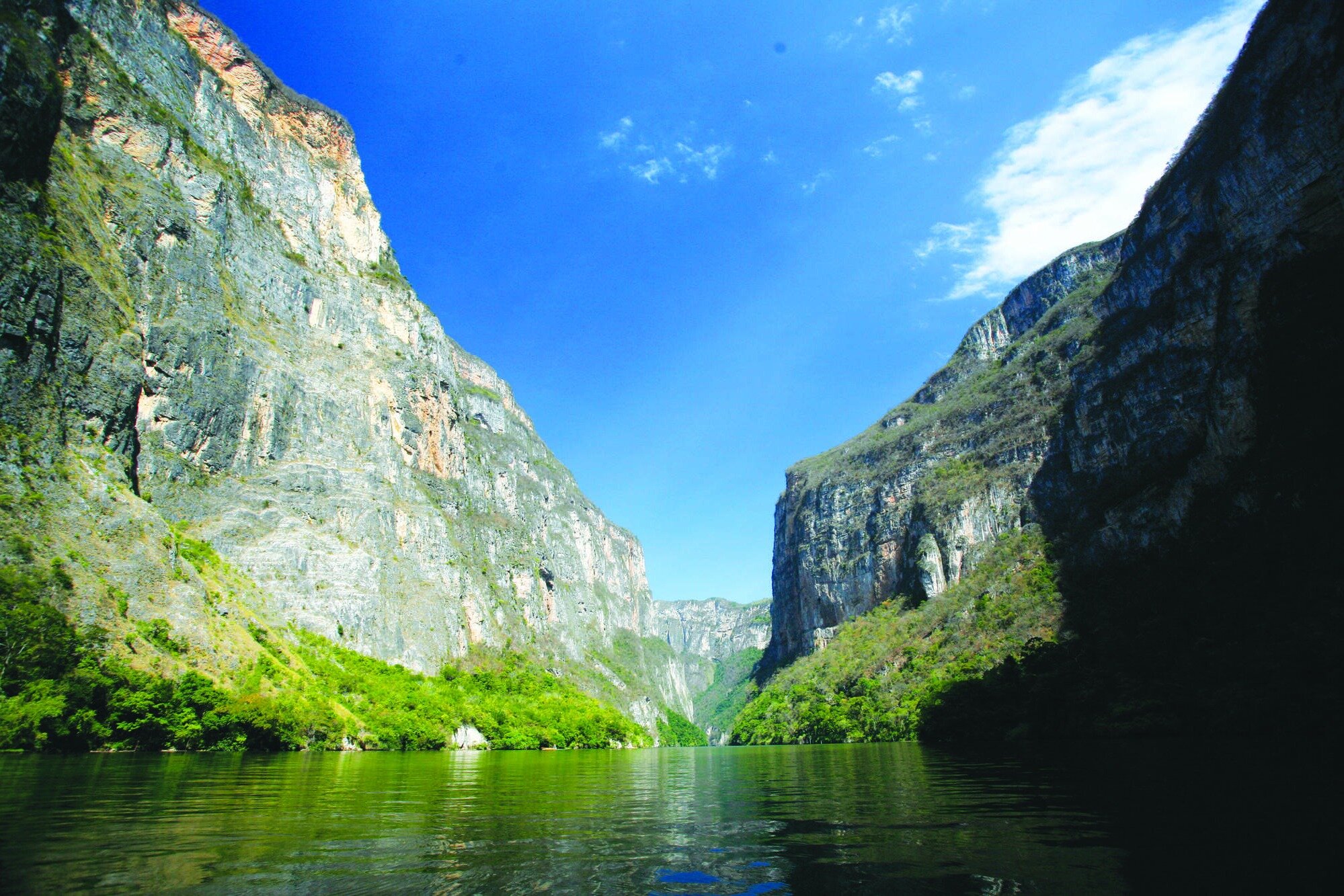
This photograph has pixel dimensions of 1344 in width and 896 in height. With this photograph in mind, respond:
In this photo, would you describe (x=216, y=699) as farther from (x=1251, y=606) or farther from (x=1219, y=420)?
(x=1219, y=420)

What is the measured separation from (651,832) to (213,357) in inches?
3909

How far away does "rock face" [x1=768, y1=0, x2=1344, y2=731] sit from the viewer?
55.1m

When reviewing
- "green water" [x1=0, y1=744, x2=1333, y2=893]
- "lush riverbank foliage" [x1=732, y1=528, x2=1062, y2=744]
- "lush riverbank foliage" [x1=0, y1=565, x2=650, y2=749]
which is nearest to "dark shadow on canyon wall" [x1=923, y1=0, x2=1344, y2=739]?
"lush riverbank foliage" [x1=732, y1=528, x2=1062, y2=744]

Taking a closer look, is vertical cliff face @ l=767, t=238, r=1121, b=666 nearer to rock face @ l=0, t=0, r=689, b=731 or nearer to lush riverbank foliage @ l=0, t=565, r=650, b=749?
rock face @ l=0, t=0, r=689, b=731

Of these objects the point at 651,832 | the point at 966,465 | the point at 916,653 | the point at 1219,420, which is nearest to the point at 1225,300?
the point at 1219,420

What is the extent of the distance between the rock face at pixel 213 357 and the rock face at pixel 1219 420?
86.4m

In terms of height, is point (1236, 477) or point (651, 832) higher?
point (1236, 477)

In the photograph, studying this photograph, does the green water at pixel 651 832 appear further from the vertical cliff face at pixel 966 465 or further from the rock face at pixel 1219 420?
the vertical cliff face at pixel 966 465

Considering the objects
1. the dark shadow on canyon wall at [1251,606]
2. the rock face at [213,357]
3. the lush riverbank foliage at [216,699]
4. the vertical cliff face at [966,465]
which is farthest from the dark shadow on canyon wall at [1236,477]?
the rock face at [213,357]

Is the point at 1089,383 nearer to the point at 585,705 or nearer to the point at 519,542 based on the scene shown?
the point at 585,705

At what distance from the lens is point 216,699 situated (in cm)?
5275

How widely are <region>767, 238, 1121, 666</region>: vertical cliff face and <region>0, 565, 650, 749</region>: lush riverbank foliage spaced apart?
93261 millimetres

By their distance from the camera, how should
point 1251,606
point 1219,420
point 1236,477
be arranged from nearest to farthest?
point 1251,606 < point 1236,477 < point 1219,420

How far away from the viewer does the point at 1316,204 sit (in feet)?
199
